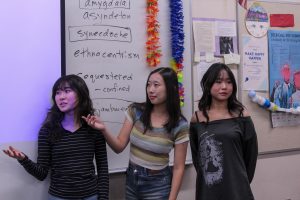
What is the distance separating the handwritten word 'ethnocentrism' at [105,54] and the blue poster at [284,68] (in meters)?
1.04

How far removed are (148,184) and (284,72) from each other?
1.39 metres

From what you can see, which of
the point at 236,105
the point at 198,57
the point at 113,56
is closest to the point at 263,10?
the point at 198,57

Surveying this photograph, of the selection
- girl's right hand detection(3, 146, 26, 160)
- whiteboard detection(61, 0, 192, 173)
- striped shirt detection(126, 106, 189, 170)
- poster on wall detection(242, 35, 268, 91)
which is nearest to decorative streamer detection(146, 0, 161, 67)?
whiteboard detection(61, 0, 192, 173)

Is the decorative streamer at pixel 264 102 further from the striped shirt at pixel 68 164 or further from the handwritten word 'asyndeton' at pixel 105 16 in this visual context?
the striped shirt at pixel 68 164

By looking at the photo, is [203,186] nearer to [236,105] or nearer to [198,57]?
[236,105]

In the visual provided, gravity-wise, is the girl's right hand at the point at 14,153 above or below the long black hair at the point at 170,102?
below

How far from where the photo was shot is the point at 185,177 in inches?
82.4

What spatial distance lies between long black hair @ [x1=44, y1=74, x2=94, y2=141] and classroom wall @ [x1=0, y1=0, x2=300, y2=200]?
9 cm

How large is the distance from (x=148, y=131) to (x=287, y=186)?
142 centimetres

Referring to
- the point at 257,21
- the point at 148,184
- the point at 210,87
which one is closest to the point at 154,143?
the point at 148,184

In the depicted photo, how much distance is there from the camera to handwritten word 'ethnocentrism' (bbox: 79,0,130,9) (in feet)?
5.76

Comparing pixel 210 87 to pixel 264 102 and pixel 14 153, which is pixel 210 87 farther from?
pixel 14 153

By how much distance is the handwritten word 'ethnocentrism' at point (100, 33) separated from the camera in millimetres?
1734

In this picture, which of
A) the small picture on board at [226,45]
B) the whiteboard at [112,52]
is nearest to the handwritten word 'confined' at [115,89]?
the whiteboard at [112,52]
